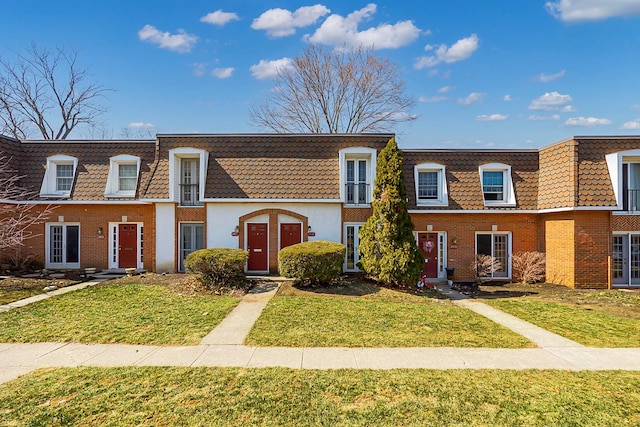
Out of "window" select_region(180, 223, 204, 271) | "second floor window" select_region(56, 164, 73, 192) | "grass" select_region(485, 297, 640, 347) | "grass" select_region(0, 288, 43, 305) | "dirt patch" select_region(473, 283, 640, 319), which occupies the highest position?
"second floor window" select_region(56, 164, 73, 192)

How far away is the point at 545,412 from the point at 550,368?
194cm

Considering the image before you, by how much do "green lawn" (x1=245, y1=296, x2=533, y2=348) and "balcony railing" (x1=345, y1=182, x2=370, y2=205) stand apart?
5.81 meters

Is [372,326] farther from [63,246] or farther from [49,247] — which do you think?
[49,247]

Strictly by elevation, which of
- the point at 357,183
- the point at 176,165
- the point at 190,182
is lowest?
the point at 357,183

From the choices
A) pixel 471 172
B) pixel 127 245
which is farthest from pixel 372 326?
pixel 127 245

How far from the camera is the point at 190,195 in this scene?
1617 centimetres

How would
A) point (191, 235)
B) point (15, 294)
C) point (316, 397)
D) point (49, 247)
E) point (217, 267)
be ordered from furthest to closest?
A: point (49, 247), point (191, 235), point (217, 267), point (15, 294), point (316, 397)

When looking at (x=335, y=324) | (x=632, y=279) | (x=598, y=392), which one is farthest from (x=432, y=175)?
(x=598, y=392)

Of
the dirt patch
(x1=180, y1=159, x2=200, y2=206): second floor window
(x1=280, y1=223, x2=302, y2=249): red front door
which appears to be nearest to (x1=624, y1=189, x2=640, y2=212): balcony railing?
the dirt patch

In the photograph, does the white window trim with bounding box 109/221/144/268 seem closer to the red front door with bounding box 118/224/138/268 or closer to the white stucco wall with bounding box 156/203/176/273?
the red front door with bounding box 118/224/138/268

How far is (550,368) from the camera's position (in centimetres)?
620

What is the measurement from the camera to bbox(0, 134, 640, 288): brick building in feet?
49.9

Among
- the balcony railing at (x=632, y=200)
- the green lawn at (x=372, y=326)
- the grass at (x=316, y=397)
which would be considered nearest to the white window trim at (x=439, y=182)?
the green lawn at (x=372, y=326)

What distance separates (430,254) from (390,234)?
13.7 feet
